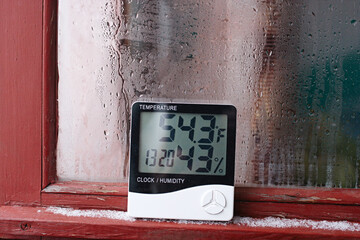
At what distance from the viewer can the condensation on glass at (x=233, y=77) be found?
656mm

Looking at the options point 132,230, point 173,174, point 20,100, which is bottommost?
point 132,230

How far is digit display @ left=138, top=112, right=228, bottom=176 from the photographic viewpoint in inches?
24.1

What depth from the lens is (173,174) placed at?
2.02 ft

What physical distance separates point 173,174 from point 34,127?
1.00 ft

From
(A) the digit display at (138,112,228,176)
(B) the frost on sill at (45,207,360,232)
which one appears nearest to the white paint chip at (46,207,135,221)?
(B) the frost on sill at (45,207,360,232)

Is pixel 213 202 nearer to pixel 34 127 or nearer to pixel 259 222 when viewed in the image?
pixel 259 222

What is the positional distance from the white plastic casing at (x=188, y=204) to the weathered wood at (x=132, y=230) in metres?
0.02

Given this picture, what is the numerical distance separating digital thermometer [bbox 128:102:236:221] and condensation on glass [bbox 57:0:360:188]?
0.20 feet

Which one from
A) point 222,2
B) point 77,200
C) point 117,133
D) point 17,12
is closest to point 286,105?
point 222,2

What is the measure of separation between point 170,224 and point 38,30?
47cm

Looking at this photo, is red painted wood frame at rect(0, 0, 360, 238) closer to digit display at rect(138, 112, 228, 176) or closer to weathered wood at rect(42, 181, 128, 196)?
weathered wood at rect(42, 181, 128, 196)

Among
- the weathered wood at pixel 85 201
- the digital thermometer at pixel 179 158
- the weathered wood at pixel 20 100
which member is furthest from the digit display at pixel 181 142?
the weathered wood at pixel 20 100

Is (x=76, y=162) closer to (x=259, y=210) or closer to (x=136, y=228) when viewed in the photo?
(x=136, y=228)

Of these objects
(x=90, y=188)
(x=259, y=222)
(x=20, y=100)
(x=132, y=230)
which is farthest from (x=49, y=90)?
(x=259, y=222)
